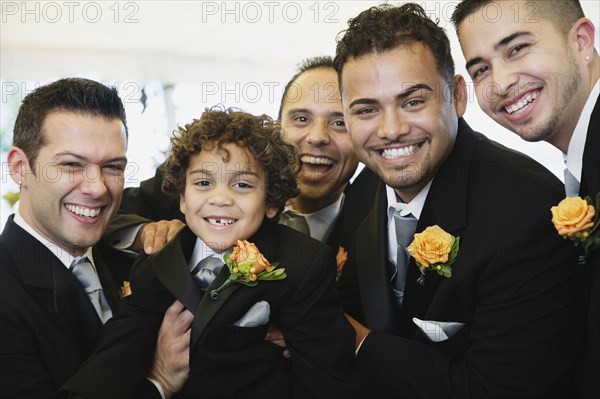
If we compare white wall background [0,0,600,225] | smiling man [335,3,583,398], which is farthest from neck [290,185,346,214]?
white wall background [0,0,600,225]

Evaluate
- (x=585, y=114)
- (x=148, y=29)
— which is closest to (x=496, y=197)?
(x=585, y=114)

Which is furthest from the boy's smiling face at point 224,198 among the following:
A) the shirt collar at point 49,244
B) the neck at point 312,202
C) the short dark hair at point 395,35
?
the neck at point 312,202

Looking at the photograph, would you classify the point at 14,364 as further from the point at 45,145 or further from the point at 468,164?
the point at 468,164

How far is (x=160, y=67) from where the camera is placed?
7410 mm

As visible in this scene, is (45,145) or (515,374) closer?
(515,374)

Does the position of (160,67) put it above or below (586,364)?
above

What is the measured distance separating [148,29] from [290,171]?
4935 mm

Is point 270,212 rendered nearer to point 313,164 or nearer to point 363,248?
point 363,248

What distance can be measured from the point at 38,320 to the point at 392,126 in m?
1.43

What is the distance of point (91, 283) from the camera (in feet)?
8.31

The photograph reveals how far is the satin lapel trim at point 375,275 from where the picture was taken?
2590 mm

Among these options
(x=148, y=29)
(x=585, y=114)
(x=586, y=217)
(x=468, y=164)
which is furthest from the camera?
(x=148, y=29)

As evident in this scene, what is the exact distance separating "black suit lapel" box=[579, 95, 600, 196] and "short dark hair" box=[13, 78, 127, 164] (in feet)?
5.69

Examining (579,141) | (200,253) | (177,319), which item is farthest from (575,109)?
(177,319)
